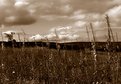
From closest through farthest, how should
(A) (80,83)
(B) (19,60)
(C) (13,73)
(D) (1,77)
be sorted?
1. (D) (1,77)
2. (A) (80,83)
3. (C) (13,73)
4. (B) (19,60)

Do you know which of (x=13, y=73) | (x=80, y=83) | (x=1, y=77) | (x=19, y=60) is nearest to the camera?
(x=1, y=77)

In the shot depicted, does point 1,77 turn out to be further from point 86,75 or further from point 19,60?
point 19,60

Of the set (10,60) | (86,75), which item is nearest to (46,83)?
(86,75)

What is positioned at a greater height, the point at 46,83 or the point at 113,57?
the point at 113,57

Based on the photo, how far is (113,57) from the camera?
780cm

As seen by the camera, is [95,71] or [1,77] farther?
[95,71]

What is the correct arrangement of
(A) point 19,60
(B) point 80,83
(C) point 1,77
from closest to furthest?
1. (C) point 1,77
2. (B) point 80,83
3. (A) point 19,60

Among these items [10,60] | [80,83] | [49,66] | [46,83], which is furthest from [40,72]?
[10,60]

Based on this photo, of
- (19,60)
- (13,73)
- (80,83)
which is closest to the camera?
(80,83)

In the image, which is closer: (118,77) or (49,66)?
(118,77)

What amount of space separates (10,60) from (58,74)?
3048mm

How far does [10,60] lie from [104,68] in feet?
12.4

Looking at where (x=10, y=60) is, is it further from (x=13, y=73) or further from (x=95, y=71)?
(x=95, y=71)

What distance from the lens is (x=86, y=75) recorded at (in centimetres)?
852
